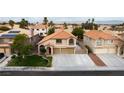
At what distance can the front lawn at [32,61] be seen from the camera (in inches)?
1025

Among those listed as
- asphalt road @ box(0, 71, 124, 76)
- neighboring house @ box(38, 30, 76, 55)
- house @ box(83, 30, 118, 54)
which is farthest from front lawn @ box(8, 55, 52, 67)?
house @ box(83, 30, 118, 54)

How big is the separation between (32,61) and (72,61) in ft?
16.8

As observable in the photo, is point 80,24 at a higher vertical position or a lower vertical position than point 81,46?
higher

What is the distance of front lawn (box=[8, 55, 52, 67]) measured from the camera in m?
26.0

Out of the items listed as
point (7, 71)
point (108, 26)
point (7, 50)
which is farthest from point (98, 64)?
point (108, 26)

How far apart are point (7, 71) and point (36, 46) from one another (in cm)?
1132

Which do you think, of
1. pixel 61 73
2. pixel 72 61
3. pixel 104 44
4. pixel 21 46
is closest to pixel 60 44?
pixel 72 61

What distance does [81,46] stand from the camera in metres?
37.0

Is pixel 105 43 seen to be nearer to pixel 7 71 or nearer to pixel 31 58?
pixel 31 58

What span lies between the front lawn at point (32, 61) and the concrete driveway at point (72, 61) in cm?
96

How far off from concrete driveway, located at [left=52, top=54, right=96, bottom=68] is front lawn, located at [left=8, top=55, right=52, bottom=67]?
96cm

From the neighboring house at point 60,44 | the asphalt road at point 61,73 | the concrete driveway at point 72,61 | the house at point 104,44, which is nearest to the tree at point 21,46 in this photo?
the concrete driveway at point 72,61

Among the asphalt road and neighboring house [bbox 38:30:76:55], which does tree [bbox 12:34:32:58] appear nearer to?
the asphalt road

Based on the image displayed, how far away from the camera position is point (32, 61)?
27.4m
